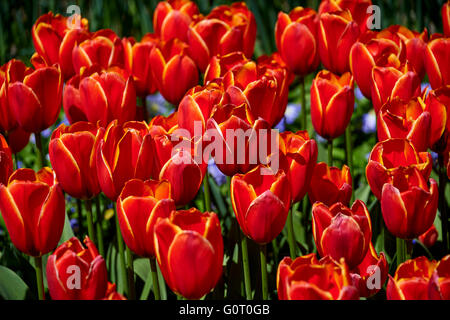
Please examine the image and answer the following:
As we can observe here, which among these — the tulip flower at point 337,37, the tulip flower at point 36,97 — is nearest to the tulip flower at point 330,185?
the tulip flower at point 337,37

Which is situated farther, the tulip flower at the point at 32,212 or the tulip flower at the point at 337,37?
the tulip flower at the point at 337,37

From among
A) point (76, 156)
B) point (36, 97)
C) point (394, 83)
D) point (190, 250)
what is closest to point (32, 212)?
point (76, 156)

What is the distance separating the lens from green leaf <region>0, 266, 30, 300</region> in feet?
5.95

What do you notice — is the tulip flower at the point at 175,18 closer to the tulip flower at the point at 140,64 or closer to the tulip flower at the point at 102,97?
the tulip flower at the point at 140,64

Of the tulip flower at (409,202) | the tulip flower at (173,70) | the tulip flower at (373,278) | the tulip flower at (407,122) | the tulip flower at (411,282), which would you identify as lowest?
the tulip flower at (373,278)

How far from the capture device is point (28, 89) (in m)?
1.87

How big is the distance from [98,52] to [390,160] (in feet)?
3.47

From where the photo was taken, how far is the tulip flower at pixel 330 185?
1.65m

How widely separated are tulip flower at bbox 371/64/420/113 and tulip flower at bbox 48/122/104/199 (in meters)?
0.77

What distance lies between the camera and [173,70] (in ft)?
7.15

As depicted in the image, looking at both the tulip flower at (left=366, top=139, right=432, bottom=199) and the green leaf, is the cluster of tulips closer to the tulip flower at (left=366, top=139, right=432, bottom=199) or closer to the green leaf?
the tulip flower at (left=366, top=139, right=432, bottom=199)

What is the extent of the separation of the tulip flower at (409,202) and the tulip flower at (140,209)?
17.8 inches

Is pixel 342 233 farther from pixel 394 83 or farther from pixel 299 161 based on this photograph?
pixel 394 83
